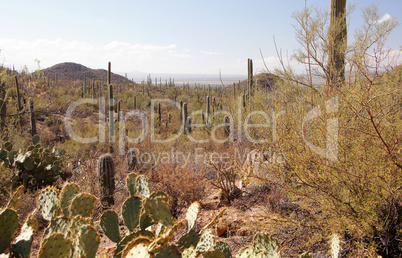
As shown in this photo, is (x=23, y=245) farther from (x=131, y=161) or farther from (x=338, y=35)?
(x=131, y=161)

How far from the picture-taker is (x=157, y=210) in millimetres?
1878

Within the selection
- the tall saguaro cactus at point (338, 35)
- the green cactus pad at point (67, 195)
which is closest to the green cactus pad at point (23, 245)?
the green cactus pad at point (67, 195)

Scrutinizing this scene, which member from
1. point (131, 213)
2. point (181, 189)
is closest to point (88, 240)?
point (131, 213)

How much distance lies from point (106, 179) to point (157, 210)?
5.15 m

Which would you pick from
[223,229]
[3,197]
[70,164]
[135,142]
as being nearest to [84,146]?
[135,142]

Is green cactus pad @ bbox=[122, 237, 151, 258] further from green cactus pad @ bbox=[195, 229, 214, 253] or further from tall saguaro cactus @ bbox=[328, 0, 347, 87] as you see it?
tall saguaro cactus @ bbox=[328, 0, 347, 87]

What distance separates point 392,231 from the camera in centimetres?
342

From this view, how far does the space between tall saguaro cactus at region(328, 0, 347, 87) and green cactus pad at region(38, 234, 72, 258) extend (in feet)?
19.0

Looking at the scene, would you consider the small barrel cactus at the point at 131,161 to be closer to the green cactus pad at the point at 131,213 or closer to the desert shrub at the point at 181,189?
the desert shrub at the point at 181,189

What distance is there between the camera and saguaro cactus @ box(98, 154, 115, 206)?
21.4ft

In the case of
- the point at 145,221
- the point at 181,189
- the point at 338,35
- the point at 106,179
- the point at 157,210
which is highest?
the point at 338,35

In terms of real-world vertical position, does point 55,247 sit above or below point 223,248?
above

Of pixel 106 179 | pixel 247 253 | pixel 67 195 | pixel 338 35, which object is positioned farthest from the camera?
pixel 106 179

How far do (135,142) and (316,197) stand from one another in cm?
951
